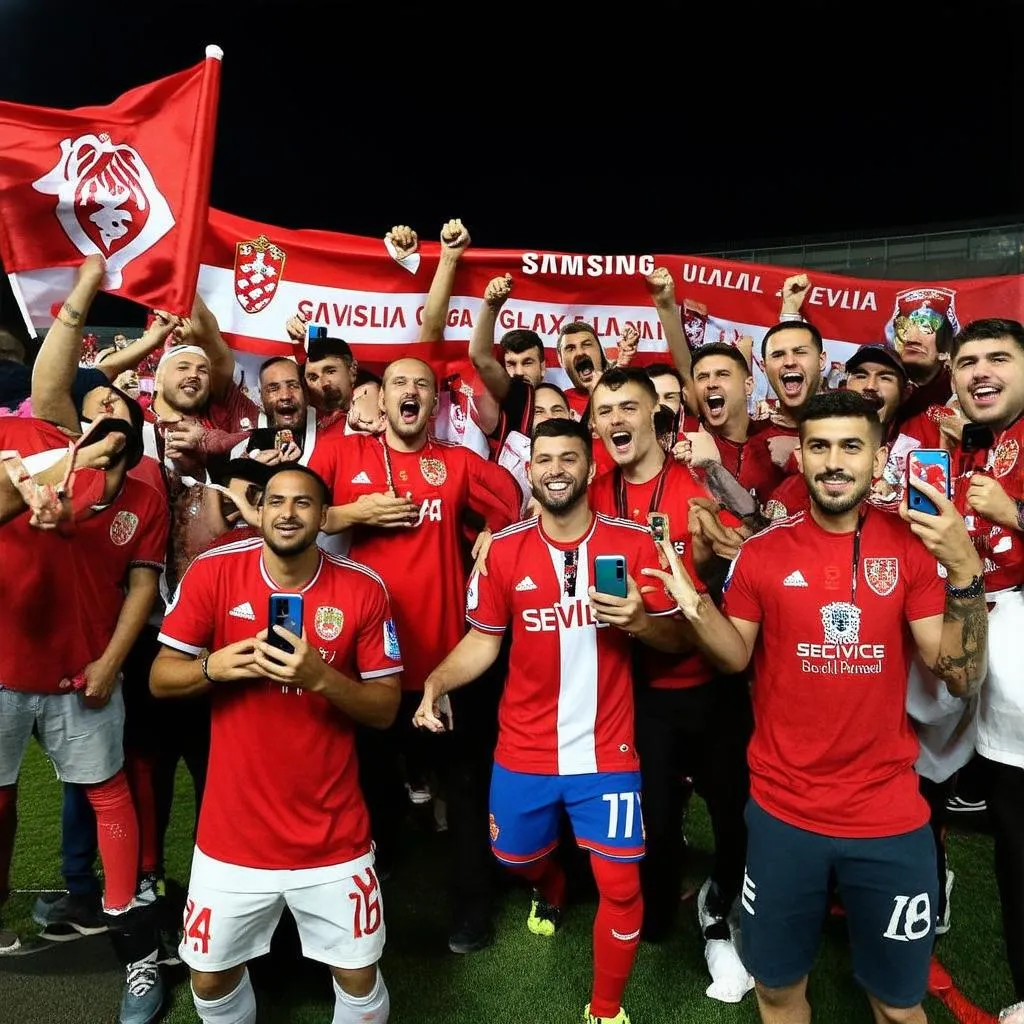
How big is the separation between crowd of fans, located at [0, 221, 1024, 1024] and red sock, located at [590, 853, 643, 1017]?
0.6 inches

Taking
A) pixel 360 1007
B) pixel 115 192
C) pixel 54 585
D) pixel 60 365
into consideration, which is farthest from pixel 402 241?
pixel 360 1007

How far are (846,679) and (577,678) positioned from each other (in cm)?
104

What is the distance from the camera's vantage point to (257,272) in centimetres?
505

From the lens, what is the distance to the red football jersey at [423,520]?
12.1 feet

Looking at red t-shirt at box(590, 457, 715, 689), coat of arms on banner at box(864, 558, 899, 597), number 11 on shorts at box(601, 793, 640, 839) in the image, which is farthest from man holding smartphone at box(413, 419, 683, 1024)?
coat of arms on banner at box(864, 558, 899, 597)

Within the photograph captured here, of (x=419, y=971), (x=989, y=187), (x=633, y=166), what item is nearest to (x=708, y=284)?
(x=419, y=971)

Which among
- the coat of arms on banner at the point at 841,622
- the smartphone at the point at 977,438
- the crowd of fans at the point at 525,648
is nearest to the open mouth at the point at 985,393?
the crowd of fans at the point at 525,648

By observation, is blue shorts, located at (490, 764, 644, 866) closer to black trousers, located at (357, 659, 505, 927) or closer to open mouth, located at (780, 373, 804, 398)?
black trousers, located at (357, 659, 505, 927)

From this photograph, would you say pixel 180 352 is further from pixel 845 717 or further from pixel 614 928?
pixel 845 717

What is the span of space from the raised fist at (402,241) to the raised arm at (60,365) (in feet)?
6.94

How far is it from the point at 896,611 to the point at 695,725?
1171 millimetres

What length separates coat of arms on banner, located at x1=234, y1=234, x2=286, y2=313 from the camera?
5.01 meters

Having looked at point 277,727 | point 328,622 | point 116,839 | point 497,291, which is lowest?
point 116,839

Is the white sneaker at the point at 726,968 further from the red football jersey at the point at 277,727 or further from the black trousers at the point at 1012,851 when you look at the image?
the red football jersey at the point at 277,727
